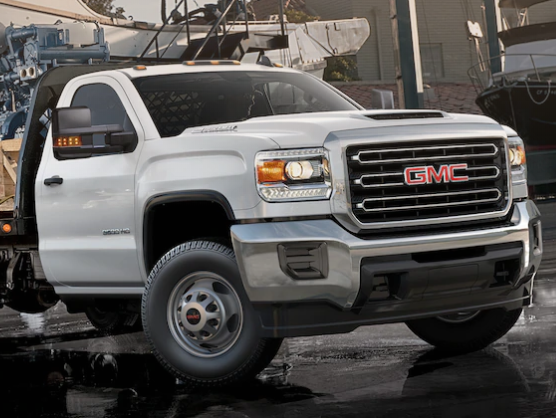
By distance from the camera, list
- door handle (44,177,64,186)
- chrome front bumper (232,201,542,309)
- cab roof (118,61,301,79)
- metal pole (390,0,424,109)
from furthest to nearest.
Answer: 1. metal pole (390,0,424,109)
2. cab roof (118,61,301,79)
3. door handle (44,177,64,186)
4. chrome front bumper (232,201,542,309)

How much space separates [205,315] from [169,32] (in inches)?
692

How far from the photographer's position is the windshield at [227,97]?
Answer: 6961 mm


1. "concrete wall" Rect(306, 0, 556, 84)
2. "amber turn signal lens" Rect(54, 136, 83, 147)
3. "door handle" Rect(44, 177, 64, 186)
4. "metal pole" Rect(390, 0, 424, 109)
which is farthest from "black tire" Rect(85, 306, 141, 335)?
"concrete wall" Rect(306, 0, 556, 84)

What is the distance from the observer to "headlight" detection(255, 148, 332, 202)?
18.7 ft

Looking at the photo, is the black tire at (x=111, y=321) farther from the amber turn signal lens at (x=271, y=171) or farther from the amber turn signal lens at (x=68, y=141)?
the amber turn signal lens at (x=271, y=171)

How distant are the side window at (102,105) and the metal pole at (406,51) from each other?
32.1 ft

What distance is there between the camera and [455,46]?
42031 millimetres

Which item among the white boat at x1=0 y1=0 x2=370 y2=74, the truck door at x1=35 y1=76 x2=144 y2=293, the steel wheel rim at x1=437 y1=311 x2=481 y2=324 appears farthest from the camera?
the white boat at x1=0 y1=0 x2=370 y2=74

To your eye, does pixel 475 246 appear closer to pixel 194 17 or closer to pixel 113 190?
pixel 113 190

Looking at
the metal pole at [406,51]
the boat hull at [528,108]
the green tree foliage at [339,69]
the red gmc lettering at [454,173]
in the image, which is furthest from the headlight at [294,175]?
the green tree foliage at [339,69]

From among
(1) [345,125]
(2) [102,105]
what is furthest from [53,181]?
(1) [345,125]

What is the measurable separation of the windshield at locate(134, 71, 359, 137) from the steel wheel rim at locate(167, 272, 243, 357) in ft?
3.65

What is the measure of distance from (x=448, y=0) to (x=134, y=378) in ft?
123

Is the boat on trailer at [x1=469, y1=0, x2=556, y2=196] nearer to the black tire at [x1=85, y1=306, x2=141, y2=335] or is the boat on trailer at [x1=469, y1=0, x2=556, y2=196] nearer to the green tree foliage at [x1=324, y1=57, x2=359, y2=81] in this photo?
the green tree foliage at [x1=324, y1=57, x2=359, y2=81]
